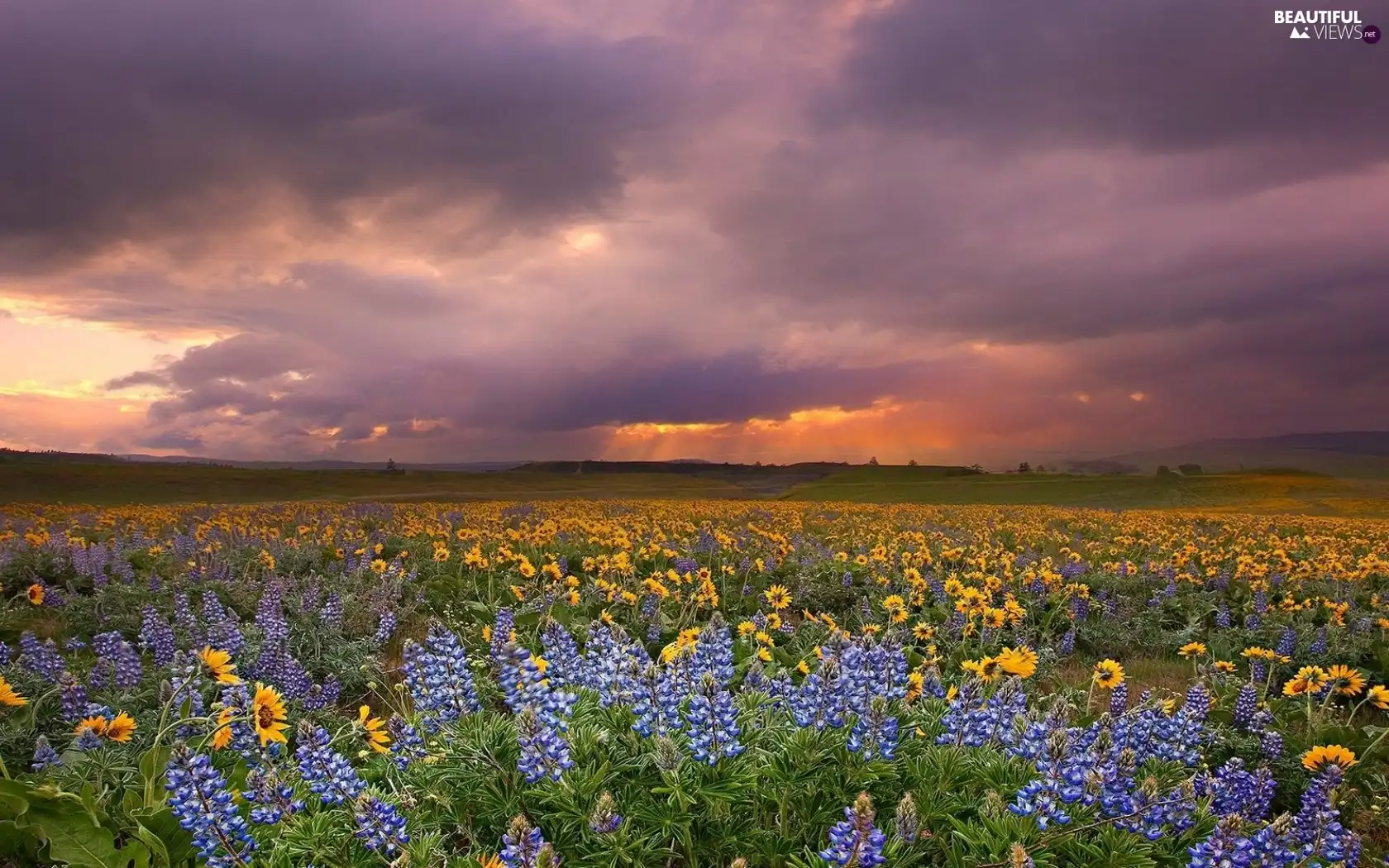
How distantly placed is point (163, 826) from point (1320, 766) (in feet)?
20.6

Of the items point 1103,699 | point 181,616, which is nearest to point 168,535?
point 181,616

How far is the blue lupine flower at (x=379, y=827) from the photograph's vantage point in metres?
2.89

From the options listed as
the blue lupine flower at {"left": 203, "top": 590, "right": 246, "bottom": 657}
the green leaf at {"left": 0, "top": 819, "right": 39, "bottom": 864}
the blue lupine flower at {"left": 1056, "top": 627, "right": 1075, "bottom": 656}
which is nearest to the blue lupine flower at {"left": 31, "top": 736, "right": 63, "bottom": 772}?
the green leaf at {"left": 0, "top": 819, "right": 39, "bottom": 864}

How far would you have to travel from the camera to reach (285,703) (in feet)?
17.5

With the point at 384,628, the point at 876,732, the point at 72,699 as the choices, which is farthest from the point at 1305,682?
the point at 72,699

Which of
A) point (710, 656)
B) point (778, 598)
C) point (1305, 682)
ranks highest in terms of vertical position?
point (710, 656)

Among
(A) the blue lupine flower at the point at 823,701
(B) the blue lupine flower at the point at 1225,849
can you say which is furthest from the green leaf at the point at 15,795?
(B) the blue lupine flower at the point at 1225,849

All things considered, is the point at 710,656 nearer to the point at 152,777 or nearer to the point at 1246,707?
the point at 152,777

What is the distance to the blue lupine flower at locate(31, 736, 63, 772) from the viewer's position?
4.30 meters

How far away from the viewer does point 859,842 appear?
2.51 metres

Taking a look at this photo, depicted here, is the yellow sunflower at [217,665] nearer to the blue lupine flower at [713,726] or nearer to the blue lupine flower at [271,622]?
the blue lupine flower at [271,622]

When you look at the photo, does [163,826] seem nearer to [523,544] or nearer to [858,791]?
[858,791]

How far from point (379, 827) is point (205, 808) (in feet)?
2.26

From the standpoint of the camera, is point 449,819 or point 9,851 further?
point 9,851
